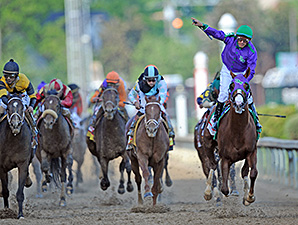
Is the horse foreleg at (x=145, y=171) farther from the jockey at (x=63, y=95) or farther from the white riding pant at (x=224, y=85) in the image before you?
the jockey at (x=63, y=95)

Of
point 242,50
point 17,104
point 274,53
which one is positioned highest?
point 274,53

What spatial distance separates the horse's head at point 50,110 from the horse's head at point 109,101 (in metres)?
0.88

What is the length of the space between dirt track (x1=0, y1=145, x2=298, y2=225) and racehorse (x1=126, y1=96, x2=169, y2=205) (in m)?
0.51

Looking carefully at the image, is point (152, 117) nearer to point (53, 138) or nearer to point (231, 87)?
point (231, 87)

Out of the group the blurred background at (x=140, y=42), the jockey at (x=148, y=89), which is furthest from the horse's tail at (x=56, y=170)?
the blurred background at (x=140, y=42)

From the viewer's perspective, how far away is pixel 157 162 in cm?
1218

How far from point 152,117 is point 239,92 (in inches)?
73.8

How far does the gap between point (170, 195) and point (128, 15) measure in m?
58.9

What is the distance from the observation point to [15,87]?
1194cm

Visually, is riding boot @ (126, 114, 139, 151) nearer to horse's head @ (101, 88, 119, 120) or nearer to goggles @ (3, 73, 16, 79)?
horse's head @ (101, 88, 119, 120)

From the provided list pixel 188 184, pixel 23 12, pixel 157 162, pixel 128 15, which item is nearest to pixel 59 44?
pixel 23 12

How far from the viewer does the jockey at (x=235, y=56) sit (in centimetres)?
1140

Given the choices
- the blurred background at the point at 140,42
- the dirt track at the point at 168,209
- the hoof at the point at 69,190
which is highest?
the blurred background at the point at 140,42

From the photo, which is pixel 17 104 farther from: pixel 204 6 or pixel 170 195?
pixel 204 6
